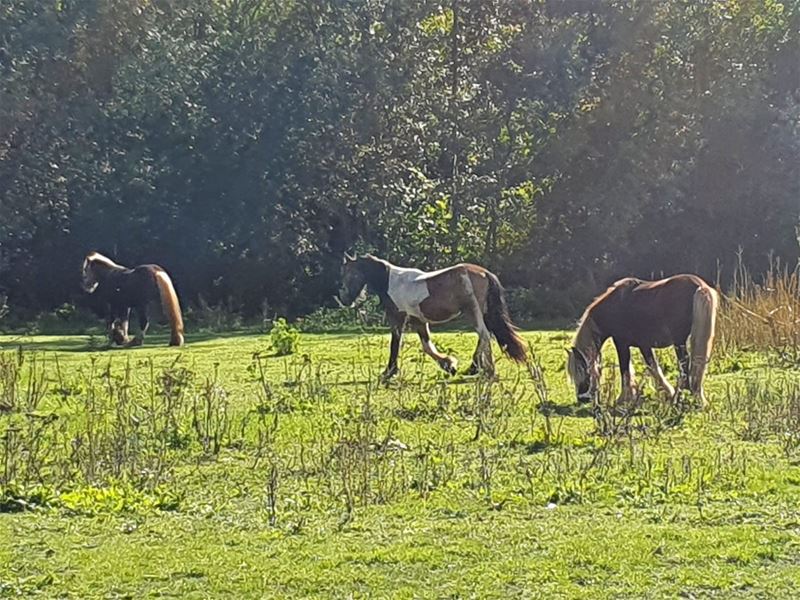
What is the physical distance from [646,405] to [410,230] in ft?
57.9

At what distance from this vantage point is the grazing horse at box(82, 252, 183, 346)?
20.5m

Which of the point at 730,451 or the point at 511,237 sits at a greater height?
the point at 511,237

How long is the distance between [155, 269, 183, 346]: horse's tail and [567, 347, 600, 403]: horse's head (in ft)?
29.1

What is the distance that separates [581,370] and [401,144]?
17808 mm

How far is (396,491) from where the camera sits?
8219 mm

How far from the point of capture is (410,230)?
29.2 meters

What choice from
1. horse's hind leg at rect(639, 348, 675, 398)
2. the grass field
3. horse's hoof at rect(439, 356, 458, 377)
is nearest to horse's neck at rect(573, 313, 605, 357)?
horse's hind leg at rect(639, 348, 675, 398)

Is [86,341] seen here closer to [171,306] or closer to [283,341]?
[171,306]

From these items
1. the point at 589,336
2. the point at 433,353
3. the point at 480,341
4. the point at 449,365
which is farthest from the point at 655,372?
the point at 433,353

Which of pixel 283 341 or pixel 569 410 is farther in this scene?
pixel 283 341

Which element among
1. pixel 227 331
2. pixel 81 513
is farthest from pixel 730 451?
pixel 227 331

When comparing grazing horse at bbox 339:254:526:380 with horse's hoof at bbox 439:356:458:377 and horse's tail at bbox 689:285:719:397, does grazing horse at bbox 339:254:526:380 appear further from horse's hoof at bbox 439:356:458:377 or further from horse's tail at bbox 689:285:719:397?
horse's tail at bbox 689:285:719:397

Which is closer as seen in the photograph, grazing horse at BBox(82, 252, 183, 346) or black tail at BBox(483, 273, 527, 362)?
black tail at BBox(483, 273, 527, 362)

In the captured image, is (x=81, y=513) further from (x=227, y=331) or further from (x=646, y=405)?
(x=227, y=331)
